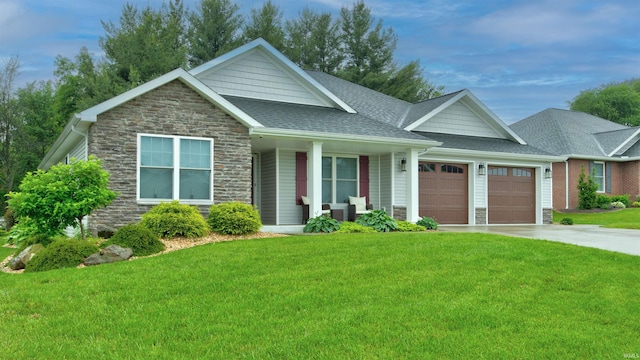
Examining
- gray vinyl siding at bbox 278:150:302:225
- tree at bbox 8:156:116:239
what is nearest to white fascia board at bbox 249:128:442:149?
gray vinyl siding at bbox 278:150:302:225

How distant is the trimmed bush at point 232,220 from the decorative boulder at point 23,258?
11.6 feet

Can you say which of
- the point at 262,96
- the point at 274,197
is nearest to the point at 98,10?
the point at 262,96

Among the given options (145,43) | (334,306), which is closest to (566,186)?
(334,306)

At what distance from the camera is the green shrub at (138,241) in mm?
9914

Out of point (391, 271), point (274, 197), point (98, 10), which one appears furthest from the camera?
point (98, 10)

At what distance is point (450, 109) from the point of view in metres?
20.3

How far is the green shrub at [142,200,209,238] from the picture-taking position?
37.0ft

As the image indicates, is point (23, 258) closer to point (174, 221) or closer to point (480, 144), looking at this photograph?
point (174, 221)

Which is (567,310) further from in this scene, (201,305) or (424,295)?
(201,305)

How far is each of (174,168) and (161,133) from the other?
34.2 inches

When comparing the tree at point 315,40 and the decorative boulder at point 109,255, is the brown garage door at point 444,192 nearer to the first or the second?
the decorative boulder at point 109,255

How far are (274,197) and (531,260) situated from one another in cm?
886

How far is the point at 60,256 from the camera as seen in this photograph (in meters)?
9.23

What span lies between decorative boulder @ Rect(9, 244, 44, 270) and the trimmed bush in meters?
3.54
